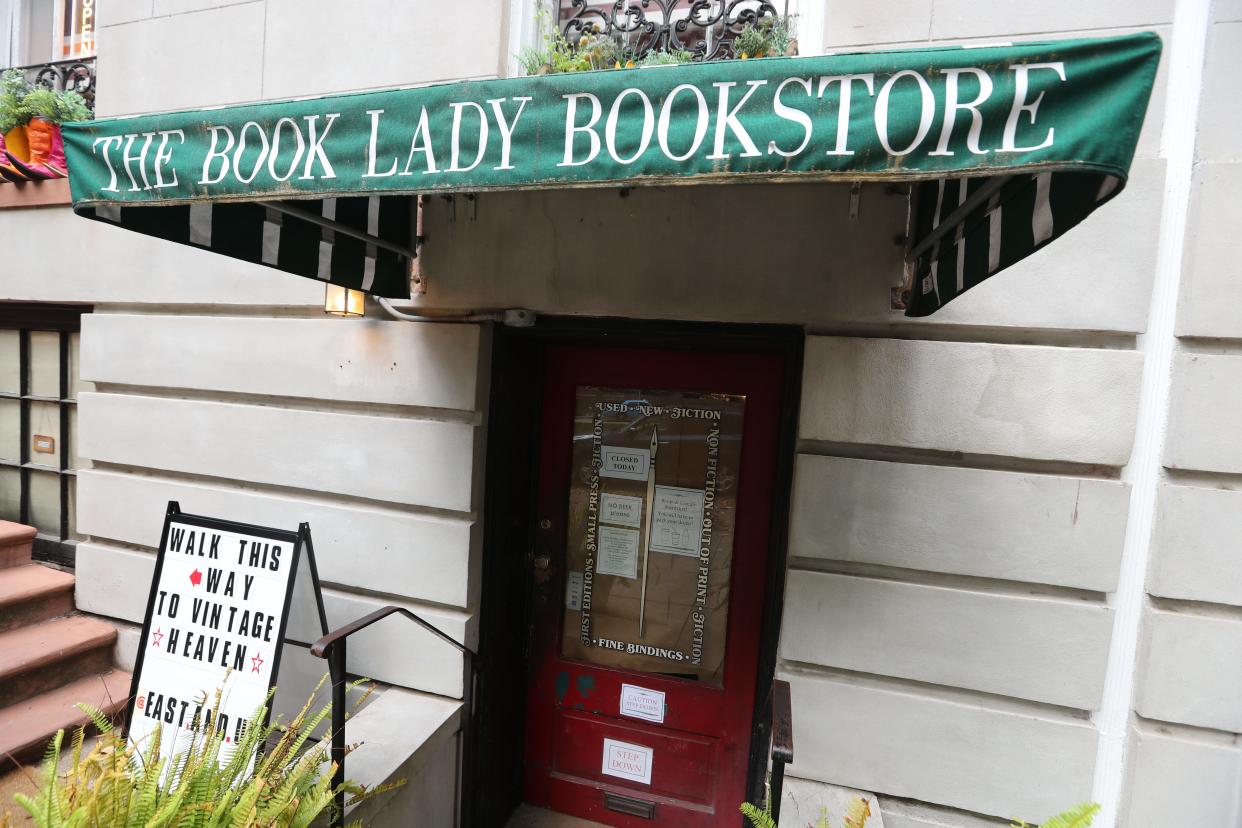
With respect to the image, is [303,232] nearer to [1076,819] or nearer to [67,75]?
[67,75]

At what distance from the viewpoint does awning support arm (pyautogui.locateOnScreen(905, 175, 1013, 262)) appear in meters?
1.85

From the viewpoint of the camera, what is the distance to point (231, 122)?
2.09 m

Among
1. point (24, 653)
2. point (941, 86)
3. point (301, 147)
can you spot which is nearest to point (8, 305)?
point (24, 653)

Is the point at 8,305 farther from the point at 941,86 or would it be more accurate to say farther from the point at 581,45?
the point at 941,86

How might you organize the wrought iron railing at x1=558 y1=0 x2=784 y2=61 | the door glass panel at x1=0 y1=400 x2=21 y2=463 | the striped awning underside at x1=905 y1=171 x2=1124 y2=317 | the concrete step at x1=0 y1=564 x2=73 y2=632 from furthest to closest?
the door glass panel at x1=0 y1=400 x2=21 y2=463
the concrete step at x1=0 y1=564 x2=73 y2=632
the wrought iron railing at x1=558 y1=0 x2=784 y2=61
the striped awning underside at x1=905 y1=171 x2=1124 y2=317

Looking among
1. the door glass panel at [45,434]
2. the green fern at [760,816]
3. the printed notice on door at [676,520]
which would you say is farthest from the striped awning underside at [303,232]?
the door glass panel at [45,434]

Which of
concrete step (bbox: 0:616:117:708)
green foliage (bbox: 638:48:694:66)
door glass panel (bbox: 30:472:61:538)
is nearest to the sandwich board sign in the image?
concrete step (bbox: 0:616:117:708)

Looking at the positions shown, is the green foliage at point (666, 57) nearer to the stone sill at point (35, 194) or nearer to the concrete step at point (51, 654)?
the stone sill at point (35, 194)

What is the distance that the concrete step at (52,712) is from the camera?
327cm

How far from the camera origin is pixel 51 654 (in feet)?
11.9

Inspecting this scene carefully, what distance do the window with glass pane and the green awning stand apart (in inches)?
111

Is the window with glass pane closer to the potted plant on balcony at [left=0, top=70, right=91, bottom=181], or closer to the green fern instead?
the potted plant on balcony at [left=0, top=70, right=91, bottom=181]

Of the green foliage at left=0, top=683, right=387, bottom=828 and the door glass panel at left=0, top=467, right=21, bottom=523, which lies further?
the door glass panel at left=0, top=467, right=21, bottom=523

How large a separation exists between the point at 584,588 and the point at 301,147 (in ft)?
8.63
